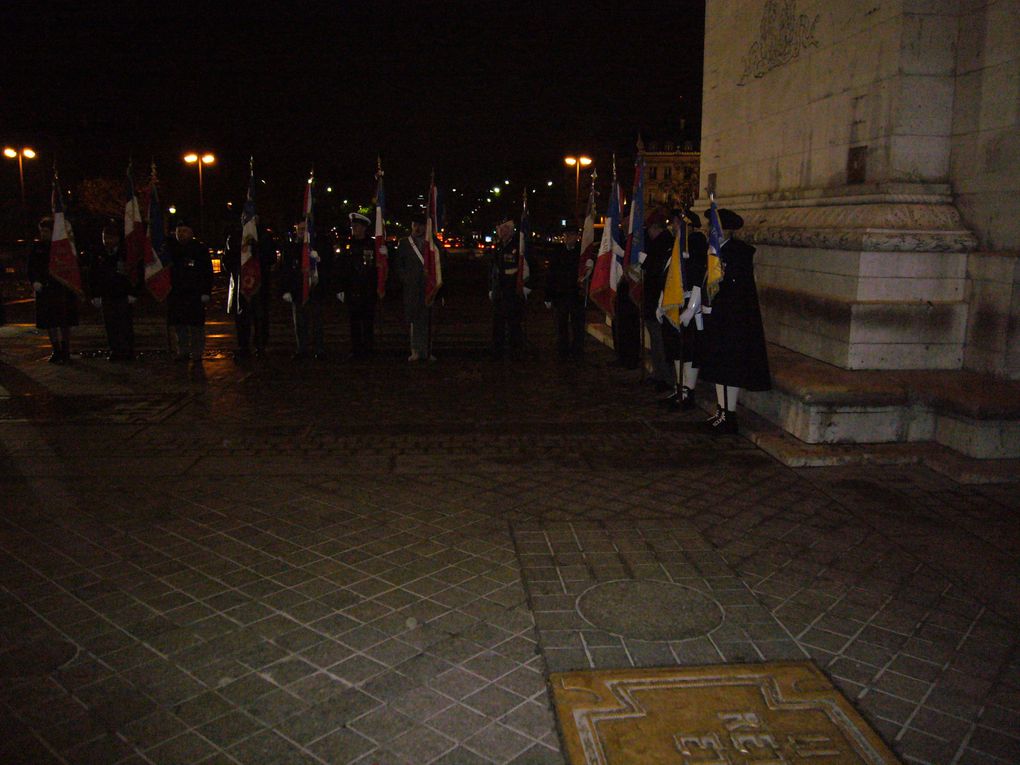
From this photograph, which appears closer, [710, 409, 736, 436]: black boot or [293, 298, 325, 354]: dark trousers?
[710, 409, 736, 436]: black boot

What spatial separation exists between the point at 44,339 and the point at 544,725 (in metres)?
14.5

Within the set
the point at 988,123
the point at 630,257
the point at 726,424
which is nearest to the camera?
the point at 988,123

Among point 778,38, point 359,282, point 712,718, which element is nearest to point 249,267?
point 359,282

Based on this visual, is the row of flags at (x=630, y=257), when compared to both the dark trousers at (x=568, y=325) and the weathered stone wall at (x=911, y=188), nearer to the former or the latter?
the dark trousers at (x=568, y=325)

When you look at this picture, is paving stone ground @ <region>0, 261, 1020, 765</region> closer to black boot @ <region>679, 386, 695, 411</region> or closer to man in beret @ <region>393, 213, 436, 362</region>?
black boot @ <region>679, 386, 695, 411</region>

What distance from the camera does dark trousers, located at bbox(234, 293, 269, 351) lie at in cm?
1313

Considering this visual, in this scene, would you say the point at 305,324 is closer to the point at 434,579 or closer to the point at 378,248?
the point at 378,248

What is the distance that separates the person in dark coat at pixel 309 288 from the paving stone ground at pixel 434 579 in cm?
414

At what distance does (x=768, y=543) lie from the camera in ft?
17.9

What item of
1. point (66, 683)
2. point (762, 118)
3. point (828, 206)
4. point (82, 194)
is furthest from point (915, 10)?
point (82, 194)

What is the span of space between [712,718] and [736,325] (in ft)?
16.7

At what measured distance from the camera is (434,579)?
4875mm

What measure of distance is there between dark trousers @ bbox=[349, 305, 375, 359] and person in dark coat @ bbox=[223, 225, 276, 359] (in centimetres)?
138

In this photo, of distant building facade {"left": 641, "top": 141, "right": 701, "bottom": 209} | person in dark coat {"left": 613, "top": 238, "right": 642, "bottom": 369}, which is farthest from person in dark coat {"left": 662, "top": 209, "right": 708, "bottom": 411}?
distant building facade {"left": 641, "top": 141, "right": 701, "bottom": 209}
